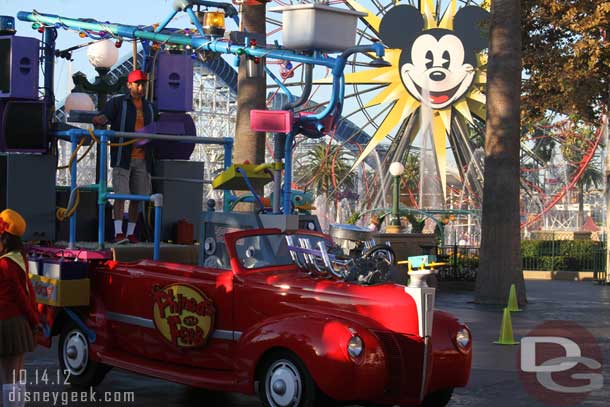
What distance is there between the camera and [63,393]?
10.6 m

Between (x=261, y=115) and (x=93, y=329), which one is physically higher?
(x=261, y=115)

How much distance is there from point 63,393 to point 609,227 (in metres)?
24.5

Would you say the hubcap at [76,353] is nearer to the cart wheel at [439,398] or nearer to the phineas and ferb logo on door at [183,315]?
the phineas and ferb logo on door at [183,315]

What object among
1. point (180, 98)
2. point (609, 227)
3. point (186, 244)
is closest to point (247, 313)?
point (186, 244)

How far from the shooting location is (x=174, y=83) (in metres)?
13.3

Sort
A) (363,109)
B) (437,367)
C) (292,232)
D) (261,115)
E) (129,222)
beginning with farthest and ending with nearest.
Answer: (363,109) < (129,222) < (261,115) < (292,232) < (437,367)

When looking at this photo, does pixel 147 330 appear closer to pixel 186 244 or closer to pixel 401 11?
pixel 186 244

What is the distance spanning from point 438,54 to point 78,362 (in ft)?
173

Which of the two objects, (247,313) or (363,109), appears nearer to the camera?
(247,313)

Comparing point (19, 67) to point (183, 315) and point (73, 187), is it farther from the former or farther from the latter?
point (183, 315)

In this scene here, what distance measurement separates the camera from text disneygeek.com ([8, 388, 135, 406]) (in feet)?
33.2

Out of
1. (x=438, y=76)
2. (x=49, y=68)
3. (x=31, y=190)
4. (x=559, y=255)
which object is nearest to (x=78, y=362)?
(x=31, y=190)
